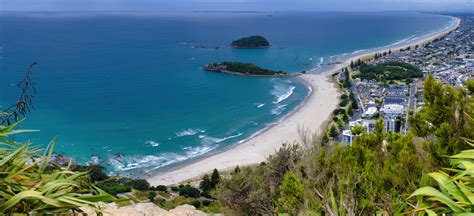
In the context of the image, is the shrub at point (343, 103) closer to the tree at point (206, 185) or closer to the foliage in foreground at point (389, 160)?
the tree at point (206, 185)

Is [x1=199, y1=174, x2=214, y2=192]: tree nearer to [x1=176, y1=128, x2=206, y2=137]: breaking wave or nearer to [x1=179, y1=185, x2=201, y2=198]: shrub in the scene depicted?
[x1=179, y1=185, x2=201, y2=198]: shrub

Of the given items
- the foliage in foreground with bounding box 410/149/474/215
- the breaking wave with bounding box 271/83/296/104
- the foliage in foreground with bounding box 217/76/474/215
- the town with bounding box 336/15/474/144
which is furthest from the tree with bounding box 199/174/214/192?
the breaking wave with bounding box 271/83/296/104

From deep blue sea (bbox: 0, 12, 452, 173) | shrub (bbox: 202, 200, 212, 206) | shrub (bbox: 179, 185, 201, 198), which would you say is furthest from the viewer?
deep blue sea (bbox: 0, 12, 452, 173)

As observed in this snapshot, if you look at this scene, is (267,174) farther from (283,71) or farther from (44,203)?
(283,71)

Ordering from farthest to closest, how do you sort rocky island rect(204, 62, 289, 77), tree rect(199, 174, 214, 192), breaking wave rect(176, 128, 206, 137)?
rocky island rect(204, 62, 289, 77) < breaking wave rect(176, 128, 206, 137) < tree rect(199, 174, 214, 192)

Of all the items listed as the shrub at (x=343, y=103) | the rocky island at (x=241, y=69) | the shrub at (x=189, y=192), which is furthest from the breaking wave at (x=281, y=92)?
the shrub at (x=189, y=192)

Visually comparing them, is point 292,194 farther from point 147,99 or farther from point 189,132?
point 147,99
